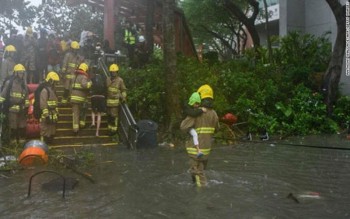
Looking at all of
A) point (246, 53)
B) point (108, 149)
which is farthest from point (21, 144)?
point (246, 53)

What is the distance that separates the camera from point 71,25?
146 feet

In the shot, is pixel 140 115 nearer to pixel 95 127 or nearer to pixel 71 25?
pixel 95 127

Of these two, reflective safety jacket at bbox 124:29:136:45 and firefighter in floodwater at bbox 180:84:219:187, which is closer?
firefighter in floodwater at bbox 180:84:219:187

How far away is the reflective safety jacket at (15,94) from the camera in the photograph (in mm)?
11695

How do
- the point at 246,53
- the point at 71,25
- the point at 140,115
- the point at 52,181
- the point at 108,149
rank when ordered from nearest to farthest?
the point at 52,181 → the point at 108,149 → the point at 140,115 → the point at 246,53 → the point at 71,25

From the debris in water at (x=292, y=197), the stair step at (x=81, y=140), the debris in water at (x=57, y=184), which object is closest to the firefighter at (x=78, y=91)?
the stair step at (x=81, y=140)

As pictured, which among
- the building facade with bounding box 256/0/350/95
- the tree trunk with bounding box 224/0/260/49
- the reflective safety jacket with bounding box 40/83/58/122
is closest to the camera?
the reflective safety jacket with bounding box 40/83/58/122

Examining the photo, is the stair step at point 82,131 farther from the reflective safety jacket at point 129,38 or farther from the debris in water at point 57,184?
the reflective safety jacket at point 129,38

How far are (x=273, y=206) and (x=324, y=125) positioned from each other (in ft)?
35.7

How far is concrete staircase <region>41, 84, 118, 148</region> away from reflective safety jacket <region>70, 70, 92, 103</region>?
1.02 m

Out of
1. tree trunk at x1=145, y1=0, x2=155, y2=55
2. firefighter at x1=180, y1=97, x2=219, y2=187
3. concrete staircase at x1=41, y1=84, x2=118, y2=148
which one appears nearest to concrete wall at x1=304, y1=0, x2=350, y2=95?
tree trunk at x1=145, y1=0, x2=155, y2=55

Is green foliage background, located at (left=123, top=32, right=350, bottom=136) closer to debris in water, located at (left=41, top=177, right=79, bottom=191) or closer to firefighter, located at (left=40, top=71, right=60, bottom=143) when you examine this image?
firefighter, located at (left=40, top=71, right=60, bottom=143)

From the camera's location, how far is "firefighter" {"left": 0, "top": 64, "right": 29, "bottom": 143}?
38.4ft

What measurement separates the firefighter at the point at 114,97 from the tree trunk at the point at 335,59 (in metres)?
8.41
